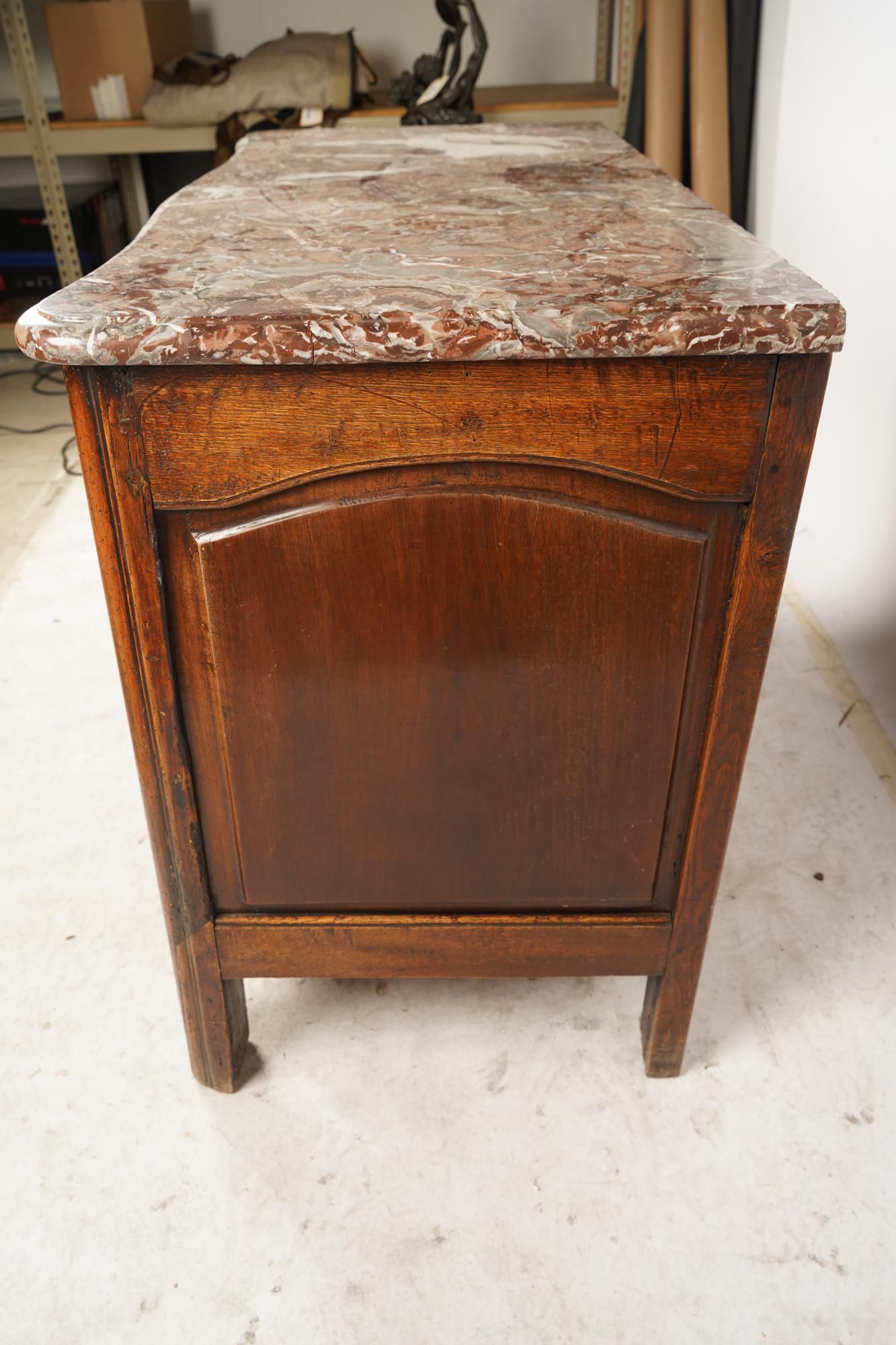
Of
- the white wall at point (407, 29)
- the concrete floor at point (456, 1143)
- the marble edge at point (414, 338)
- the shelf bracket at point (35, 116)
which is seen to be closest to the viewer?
the marble edge at point (414, 338)

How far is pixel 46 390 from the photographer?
3.14 meters

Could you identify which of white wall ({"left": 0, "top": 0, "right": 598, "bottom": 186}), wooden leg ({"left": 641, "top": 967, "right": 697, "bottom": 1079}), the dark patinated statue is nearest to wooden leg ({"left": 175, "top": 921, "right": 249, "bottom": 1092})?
wooden leg ({"left": 641, "top": 967, "right": 697, "bottom": 1079})

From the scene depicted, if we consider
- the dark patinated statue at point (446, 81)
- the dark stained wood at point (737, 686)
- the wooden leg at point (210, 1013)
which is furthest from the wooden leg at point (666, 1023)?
the dark patinated statue at point (446, 81)

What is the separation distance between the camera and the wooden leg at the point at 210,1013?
1.03 metres

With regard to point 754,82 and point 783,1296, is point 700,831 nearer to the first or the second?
point 783,1296

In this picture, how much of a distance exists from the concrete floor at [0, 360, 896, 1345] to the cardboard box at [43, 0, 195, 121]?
228 cm

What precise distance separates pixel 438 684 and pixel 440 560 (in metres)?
0.12

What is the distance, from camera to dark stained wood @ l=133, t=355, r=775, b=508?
732 millimetres

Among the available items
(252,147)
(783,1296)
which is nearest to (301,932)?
(783,1296)

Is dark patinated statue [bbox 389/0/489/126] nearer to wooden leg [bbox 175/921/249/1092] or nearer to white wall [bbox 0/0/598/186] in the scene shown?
white wall [bbox 0/0/598/186]

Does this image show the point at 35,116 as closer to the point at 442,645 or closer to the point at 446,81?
the point at 446,81

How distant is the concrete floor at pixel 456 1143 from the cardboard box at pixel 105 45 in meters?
2.28

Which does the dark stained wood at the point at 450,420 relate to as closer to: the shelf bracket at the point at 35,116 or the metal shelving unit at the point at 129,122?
the metal shelving unit at the point at 129,122

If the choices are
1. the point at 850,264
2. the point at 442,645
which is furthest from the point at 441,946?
the point at 850,264
